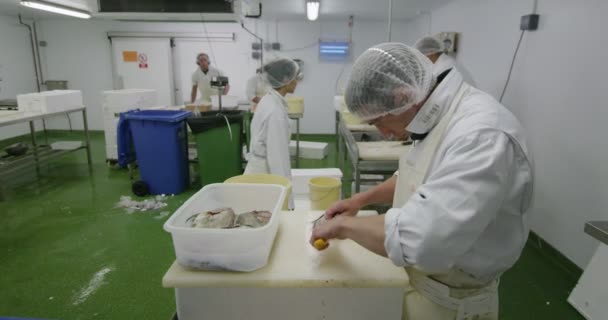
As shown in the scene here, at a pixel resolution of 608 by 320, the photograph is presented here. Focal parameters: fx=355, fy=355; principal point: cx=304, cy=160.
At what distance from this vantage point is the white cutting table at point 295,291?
96 cm

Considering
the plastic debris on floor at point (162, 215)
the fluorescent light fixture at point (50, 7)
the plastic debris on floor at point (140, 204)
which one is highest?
the fluorescent light fixture at point (50, 7)

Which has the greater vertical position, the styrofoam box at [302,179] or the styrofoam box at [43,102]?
the styrofoam box at [43,102]

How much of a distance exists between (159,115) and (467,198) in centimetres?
375

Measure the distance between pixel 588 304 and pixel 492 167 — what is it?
195 cm

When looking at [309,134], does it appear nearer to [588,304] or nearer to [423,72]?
[588,304]

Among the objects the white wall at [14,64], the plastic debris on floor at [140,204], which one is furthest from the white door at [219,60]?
the plastic debris on floor at [140,204]

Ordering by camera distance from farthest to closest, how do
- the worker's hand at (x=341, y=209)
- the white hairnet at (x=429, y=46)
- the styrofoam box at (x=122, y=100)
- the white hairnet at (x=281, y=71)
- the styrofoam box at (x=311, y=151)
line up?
1. the styrofoam box at (x=311, y=151)
2. the styrofoam box at (x=122, y=100)
3. the white hairnet at (x=429, y=46)
4. the white hairnet at (x=281, y=71)
5. the worker's hand at (x=341, y=209)

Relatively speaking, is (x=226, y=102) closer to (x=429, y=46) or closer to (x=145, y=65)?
(x=145, y=65)

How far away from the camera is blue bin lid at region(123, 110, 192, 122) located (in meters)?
3.82

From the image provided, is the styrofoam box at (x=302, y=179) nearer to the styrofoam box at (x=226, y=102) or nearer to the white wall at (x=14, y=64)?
the styrofoam box at (x=226, y=102)

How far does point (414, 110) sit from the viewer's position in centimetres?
104

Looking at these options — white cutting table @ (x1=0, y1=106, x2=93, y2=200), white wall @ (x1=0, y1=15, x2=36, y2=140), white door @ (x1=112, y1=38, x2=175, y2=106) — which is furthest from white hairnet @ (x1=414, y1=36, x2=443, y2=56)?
white wall @ (x1=0, y1=15, x2=36, y2=140)

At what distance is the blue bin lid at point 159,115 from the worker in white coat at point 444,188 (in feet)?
10.4

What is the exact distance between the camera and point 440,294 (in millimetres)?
1045
